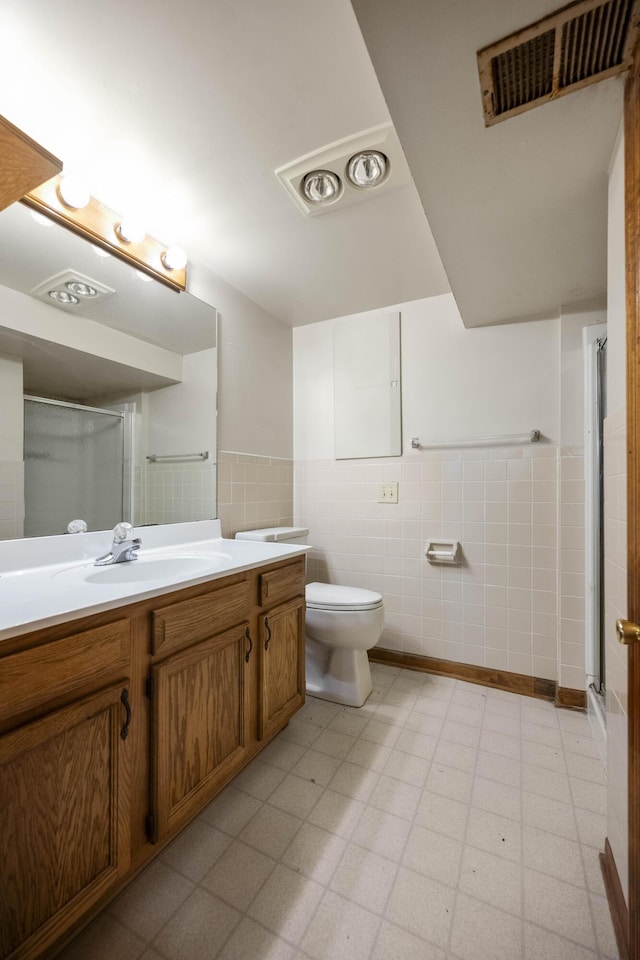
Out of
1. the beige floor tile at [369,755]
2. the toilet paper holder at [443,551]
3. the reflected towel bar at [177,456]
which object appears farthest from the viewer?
the toilet paper holder at [443,551]

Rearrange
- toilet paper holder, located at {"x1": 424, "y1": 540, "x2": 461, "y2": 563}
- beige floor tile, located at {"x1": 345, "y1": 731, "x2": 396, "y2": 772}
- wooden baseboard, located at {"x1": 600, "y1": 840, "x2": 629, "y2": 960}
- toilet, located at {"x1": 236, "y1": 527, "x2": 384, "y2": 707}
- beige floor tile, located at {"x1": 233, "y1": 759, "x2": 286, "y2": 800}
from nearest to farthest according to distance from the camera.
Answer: wooden baseboard, located at {"x1": 600, "y1": 840, "x2": 629, "y2": 960}, beige floor tile, located at {"x1": 233, "y1": 759, "x2": 286, "y2": 800}, beige floor tile, located at {"x1": 345, "y1": 731, "x2": 396, "y2": 772}, toilet, located at {"x1": 236, "y1": 527, "x2": 384, "y2": 707}, toilet paper holder, located at {"x1": 424, "y1": 540, "x2": 461, "y2": 563}

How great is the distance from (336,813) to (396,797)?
21 cm

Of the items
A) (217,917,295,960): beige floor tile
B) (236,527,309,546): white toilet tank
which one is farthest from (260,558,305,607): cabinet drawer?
(217,917,295,960): beige floor tile

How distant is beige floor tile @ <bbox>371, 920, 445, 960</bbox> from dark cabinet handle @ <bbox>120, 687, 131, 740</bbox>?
717mm

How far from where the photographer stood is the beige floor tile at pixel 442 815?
3.68ft

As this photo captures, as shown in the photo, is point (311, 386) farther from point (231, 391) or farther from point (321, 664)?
point (321, 664)

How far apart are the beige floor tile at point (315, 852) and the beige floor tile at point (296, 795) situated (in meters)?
0.07

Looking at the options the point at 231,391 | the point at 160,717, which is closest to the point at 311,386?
the point at 231,391

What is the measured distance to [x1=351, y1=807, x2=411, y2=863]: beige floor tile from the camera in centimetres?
106

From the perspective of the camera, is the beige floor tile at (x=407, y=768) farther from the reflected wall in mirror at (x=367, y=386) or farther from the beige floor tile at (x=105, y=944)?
the reflected wall in mirror at (x=367, y=386)

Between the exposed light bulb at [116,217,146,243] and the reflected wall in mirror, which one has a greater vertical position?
the exposed light bulb at [116,217,146,243]

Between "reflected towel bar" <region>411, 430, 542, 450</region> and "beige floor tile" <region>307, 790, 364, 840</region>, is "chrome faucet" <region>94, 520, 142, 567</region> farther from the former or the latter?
"reflected towel bar" <region>411, 430, 542, 450</region>

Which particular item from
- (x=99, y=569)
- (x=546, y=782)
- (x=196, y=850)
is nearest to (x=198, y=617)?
(x=99, y=569)

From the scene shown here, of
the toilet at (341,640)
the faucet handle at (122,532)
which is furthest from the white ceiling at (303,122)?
the toilet at (341,640)
